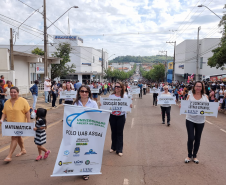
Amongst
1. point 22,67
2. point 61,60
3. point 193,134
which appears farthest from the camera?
point 61,60

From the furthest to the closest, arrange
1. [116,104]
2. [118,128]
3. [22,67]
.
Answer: [22,67] → [116,104] → [118,128]

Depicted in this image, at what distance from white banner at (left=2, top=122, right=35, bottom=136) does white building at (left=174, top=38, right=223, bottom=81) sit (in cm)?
4624

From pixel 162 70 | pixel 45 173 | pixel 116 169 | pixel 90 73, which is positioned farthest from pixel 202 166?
pixel 162 70

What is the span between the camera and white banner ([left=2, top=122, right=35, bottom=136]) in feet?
18.0

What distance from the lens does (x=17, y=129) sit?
5516 millimetres

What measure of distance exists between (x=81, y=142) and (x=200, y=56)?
181ft

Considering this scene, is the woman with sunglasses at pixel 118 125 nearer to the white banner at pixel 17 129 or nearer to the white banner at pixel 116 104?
the white banner at pixel 116 104

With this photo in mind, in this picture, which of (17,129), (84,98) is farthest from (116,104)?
(17,129)

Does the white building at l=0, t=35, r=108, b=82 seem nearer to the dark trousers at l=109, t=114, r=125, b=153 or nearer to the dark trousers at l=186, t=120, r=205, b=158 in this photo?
the dark trousers at l=109, t=114, r=125, b=153

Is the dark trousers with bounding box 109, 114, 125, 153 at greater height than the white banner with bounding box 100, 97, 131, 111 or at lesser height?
lesser

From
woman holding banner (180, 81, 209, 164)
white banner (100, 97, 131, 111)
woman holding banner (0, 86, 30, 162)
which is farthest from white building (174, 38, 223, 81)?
woman holding banner (0, 86, 30, 162)

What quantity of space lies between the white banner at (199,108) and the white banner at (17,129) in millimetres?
3583

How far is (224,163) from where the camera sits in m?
5.60

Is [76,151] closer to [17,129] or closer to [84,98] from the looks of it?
[84,98]
